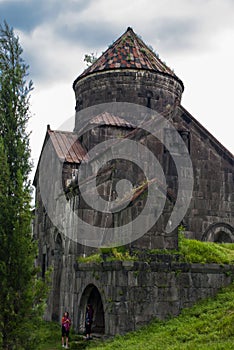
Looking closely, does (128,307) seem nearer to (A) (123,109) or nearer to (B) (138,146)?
(B) (138,146)

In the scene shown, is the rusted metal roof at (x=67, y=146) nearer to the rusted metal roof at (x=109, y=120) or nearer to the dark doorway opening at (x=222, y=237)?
the rusted metal roof at (x=109, y=120)

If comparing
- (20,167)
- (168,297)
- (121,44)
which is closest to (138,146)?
(168,297)

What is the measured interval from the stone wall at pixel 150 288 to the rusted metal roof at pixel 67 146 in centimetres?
569

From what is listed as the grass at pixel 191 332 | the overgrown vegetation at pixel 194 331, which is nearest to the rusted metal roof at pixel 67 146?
the grass at pixel 191 332

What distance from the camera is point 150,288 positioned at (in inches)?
392

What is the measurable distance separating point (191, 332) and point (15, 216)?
3930 mm

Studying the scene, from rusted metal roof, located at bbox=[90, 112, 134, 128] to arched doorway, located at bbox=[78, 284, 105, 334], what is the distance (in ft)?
19.7

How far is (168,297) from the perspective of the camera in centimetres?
1004

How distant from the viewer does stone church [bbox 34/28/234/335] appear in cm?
1011

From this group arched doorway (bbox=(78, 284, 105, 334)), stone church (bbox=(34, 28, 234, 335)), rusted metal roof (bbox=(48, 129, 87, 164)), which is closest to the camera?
stone church (bbox=(34, 28, 234, 335))

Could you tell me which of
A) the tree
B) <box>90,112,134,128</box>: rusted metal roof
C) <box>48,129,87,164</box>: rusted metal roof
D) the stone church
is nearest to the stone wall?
the stone church

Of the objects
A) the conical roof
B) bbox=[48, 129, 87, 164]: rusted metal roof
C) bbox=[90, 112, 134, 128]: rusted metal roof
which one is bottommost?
bbox=[48, 129, 87, 164]: rusted metal roof

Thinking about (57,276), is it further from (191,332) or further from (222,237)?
(191,332)

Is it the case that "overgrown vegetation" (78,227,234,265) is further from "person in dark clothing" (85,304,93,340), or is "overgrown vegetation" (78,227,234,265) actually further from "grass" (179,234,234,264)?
"person in dark clothing" (85,304,93,340)
